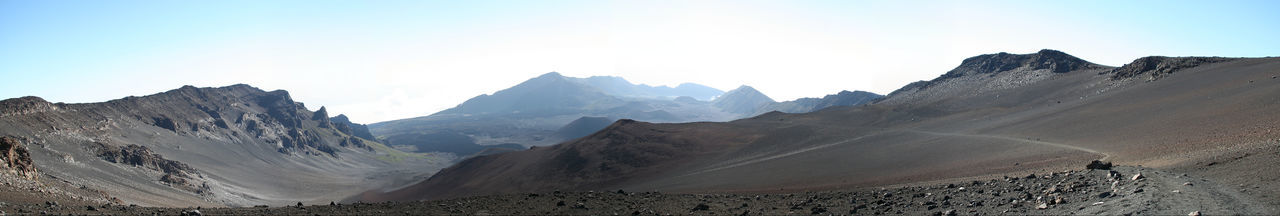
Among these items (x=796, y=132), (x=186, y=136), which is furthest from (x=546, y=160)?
(x=186, y=136)

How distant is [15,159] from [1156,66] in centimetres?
8494

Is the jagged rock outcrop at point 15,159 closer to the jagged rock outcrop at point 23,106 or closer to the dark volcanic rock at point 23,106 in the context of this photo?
the jagged rock outcrop at point 23,106

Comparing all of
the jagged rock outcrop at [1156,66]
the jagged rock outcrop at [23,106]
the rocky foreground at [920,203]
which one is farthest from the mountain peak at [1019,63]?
the jagged rock outcrop at [23,106]

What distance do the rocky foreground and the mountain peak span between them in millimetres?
71134

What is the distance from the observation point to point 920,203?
18922mm

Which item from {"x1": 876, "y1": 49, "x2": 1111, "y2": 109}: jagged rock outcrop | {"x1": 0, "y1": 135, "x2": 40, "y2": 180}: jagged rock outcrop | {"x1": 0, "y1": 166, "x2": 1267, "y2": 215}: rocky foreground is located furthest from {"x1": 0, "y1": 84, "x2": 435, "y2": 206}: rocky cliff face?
{"x1": 876, "y1": 49, "x2": 1111, "y2": 109}: jagged rock outcrop

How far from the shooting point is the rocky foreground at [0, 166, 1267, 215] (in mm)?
13837

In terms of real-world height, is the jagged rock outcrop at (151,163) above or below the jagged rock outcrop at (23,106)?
below

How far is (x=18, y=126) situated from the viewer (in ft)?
235

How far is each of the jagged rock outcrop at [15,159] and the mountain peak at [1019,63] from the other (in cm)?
9243

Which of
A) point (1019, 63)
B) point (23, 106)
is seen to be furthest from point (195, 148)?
point (1019, 63)

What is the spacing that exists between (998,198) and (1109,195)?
2.85 m

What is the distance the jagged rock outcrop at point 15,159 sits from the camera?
2778 centimetres

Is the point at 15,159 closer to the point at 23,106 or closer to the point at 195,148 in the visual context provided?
the point at 23,106
